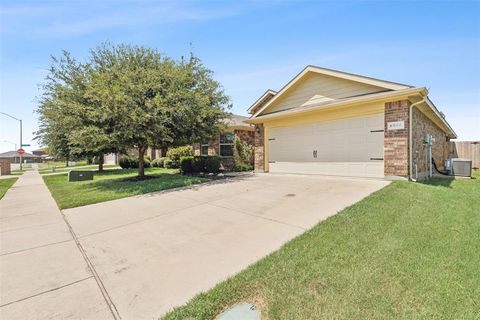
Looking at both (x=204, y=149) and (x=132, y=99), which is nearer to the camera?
(x=132, y=99)

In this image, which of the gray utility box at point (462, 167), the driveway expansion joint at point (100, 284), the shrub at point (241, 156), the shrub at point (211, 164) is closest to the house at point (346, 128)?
the gray utility box at point (462, 167)

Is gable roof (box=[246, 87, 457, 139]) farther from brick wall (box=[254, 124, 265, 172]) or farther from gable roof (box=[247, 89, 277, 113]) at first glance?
gable roof (box=[247, 89, 277, 113])

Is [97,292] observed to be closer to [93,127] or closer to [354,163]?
[93,127]

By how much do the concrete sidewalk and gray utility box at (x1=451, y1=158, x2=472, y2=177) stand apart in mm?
13639

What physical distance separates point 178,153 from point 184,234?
15.9 m

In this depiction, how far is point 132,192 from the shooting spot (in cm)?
843

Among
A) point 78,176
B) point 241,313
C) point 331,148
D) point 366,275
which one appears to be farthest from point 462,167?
point 78,176

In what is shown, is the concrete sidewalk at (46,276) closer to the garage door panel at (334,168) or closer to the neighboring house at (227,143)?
the garage door panel at (334,168)

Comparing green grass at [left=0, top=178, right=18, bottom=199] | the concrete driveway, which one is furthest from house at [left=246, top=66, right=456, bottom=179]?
green grass at [left=0, top=178, right=18, bottom=199]

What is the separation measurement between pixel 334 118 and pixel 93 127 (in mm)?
9607

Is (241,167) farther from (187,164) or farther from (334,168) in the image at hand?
(334,168)

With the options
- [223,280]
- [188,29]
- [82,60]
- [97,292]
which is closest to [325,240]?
[223,280]

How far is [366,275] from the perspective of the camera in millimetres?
2658

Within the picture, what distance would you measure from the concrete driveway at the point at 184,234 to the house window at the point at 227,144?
29.5 ft
